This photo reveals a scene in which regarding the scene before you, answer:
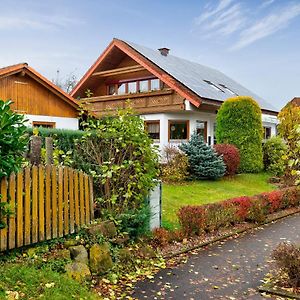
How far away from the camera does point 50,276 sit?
5.73 meters

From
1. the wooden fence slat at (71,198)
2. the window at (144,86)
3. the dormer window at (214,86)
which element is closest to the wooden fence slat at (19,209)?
the wooden fence slat at (71,198)

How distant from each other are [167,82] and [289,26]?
8902 millimetres

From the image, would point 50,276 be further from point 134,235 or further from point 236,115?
point 236,115

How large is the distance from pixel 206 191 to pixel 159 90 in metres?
8.86

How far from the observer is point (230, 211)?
10.9 meters

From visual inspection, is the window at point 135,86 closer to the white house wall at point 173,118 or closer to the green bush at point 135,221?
the white house wall at point 173,118

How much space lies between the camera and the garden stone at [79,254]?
6551mm

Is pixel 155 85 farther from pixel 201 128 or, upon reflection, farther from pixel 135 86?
pixel 201 128

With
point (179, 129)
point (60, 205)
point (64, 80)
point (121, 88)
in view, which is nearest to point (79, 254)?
point (60, 205)

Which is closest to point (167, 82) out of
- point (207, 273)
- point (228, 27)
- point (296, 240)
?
point (228, 27)

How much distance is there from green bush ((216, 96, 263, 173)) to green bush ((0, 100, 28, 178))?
52.1 ft

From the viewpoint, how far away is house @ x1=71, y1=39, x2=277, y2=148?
71.6ft

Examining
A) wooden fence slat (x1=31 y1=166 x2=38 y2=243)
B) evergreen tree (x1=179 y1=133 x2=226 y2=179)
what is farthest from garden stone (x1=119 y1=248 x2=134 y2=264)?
evergreen tree (x1=179 y1=133 x2=226 y2=179)

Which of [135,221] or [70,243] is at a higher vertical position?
[135,221]
